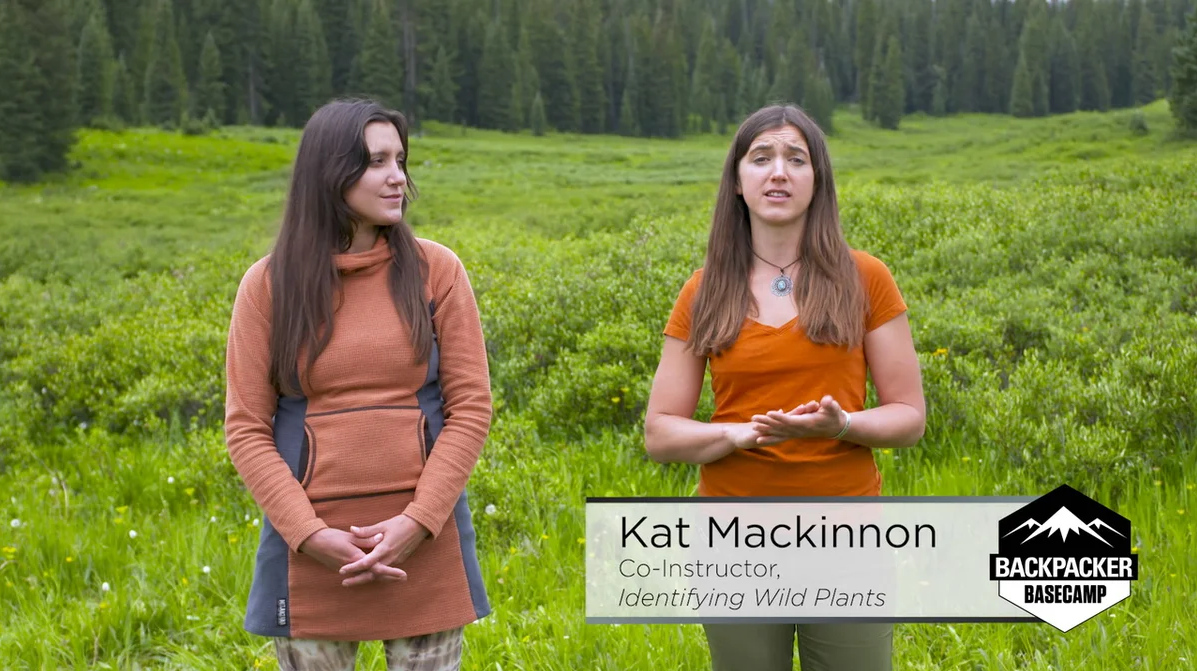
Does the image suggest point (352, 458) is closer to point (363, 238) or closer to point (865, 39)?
point (363, 238)

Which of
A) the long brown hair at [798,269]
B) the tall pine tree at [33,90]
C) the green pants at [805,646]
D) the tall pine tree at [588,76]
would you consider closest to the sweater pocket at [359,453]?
the long brown hair at [798,269]

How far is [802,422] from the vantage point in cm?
239

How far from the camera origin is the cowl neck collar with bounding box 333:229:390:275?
106 inches

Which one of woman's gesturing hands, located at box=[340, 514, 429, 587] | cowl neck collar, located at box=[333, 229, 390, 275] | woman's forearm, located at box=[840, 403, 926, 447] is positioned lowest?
woman's gesturing hands, located at box=[340, 514, 429, 587]

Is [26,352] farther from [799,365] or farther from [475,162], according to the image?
[475,162]

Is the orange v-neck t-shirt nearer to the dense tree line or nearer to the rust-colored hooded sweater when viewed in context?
the rust-colored hooded sweater

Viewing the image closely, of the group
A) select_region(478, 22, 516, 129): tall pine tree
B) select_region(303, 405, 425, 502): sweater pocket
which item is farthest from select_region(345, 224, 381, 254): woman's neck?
select_region(478, 22, 516, 129): tall pine tree

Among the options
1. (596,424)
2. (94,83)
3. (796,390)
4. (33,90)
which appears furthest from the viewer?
(94,83)

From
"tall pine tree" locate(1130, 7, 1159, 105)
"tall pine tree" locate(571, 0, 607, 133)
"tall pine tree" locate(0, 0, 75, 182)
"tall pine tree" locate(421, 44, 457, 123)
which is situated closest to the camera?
"tall pine tree" locate(0, 0, 75, 182)

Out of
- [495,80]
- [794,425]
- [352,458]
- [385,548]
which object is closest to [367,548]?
[385,548]

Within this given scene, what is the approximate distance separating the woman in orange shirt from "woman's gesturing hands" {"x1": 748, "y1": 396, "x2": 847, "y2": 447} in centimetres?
1

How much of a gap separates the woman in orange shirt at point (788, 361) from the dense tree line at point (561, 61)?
174ft

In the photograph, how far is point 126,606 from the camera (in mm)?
4766

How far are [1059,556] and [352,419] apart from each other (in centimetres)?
220
